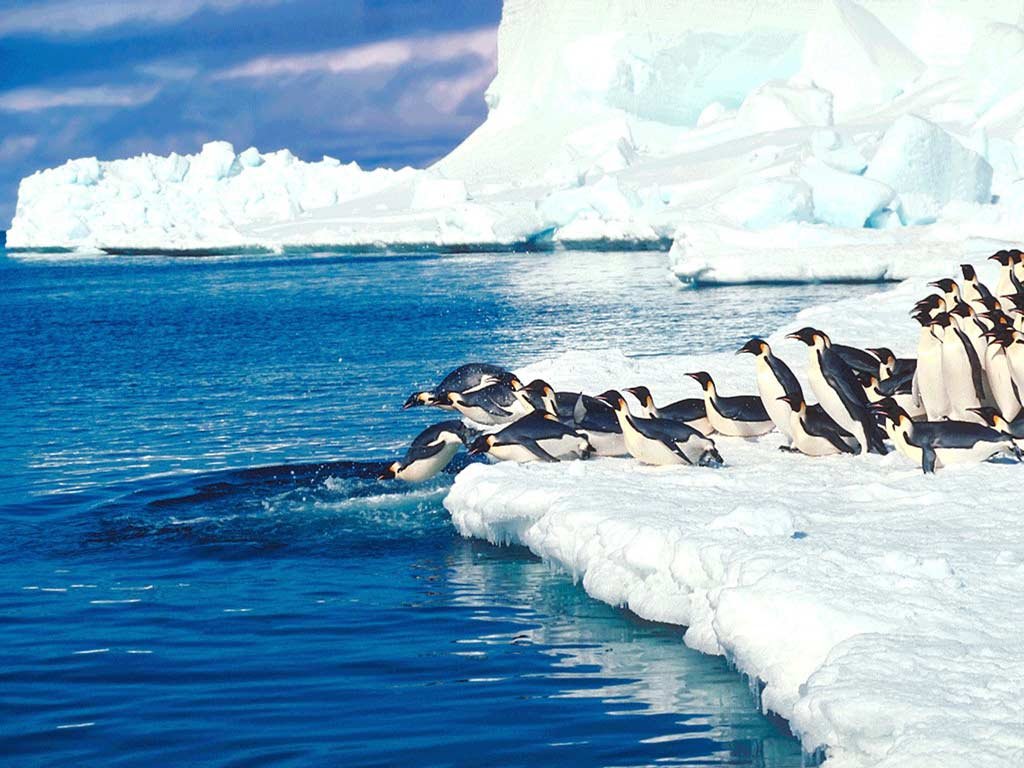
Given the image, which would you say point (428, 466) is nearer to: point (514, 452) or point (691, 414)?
point (514, 452)

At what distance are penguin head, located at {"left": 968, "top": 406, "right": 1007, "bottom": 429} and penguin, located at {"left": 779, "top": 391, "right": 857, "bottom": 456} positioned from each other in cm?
87

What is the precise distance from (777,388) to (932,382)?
1.12 metres

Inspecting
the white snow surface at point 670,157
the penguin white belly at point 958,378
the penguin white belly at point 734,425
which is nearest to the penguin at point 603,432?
the penguin white belly at point 734,425

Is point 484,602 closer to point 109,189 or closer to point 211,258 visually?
point 211,258

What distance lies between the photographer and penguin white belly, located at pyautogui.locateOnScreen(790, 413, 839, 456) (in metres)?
9.70

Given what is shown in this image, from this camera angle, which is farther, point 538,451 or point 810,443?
point 538,451

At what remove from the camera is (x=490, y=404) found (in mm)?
11930

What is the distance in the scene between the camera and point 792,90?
58.8 m

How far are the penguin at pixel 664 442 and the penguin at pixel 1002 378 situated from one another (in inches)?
80.2

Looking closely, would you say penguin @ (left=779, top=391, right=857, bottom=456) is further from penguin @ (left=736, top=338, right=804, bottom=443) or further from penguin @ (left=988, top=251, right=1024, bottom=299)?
penguin @ (left=988, top=251, right=1024, bottom=299)

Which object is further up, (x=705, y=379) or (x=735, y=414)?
(x=705, y=379)

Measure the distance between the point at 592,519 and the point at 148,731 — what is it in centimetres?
291

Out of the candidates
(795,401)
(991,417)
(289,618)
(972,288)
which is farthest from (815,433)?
(972,288)

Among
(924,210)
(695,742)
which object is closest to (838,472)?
(695,742)
